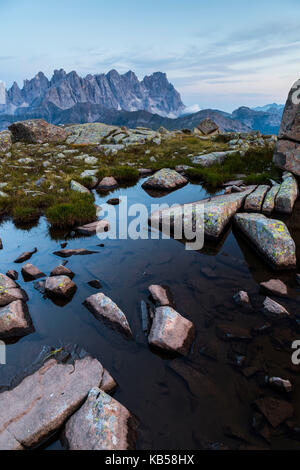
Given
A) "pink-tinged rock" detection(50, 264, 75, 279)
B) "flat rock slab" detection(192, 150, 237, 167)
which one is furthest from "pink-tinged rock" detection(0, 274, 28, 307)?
"flat rock slab" detection(192, 150, 237, 167)

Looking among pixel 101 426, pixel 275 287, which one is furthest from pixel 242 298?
pixel 101 426

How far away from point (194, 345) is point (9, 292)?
4770 mm

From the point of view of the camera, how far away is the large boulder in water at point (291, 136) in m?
12.5

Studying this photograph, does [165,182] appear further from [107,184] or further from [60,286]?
[60,286]

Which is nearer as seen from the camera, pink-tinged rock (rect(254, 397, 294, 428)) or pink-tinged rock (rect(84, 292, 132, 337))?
pink-tinged rock (rect(254, 397, 294, 428))

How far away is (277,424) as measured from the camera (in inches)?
140

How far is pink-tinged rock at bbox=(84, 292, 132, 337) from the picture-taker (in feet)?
17.3

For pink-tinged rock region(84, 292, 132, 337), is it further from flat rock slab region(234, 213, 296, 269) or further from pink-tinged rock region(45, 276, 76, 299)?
flat rock slab region(234, 213, 296, 269)

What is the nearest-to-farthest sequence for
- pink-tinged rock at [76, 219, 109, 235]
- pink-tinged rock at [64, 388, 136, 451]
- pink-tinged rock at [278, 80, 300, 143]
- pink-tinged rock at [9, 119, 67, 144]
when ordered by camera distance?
pink-tinged rock at [64, 388, 136, 451] < pink-tinged rock at [76, 219, 109, 235] < pink-tinged rock at [278, 80, 300, 143] < pink-tinged rock at [9, 119, 67, 144]

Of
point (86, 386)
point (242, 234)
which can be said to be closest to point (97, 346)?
point (86, 386)

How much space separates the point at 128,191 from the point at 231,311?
12.0 metres

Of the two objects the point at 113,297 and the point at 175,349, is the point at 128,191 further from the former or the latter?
the point at 175,349

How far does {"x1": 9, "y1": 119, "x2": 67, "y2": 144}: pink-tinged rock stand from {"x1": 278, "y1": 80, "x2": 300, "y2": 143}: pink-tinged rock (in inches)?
1269

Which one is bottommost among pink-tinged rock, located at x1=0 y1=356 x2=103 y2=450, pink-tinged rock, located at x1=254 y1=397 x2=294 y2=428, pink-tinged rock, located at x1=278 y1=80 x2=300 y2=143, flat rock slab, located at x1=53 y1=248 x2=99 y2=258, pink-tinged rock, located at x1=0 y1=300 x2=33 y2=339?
pink-tinged rock, located at x1=0 y1=356 x2=103 y2=450
